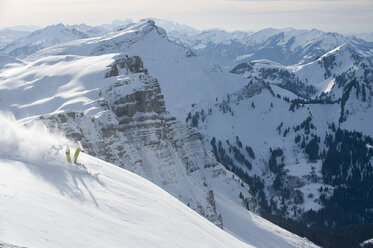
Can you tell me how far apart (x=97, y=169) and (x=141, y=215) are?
7.44 metres

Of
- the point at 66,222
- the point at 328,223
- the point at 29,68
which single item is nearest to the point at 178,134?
the point at 29,68

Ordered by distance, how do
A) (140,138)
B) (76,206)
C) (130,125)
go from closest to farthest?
1. (76,206)
2. (140,138)
3. (130,125)

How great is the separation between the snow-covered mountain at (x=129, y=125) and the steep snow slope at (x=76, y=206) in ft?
86.5

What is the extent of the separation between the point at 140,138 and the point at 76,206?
174 feet

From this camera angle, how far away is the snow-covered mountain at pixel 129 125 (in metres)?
62.9

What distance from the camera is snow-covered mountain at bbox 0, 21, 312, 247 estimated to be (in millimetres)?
62906

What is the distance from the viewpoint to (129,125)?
244 ft

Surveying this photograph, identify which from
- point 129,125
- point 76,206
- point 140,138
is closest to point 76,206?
point 76,206

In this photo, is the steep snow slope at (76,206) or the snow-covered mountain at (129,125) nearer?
the steep snow slope at (76,206)

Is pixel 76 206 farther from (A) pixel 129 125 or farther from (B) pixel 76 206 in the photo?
(A) pixel 129 125

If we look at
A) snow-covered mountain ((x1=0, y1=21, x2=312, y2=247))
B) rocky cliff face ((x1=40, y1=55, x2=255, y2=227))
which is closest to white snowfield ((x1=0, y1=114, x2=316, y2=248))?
snow-covered mountain ((x1=0, y1=21, x2=312, y2=247))

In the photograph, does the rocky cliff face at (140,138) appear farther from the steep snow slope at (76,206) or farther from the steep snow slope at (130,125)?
the steep snow slope at (76,206)

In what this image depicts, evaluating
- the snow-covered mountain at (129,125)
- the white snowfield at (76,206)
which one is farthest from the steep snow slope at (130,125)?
the white snowfield at (76,206)

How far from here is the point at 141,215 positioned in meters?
24.1
